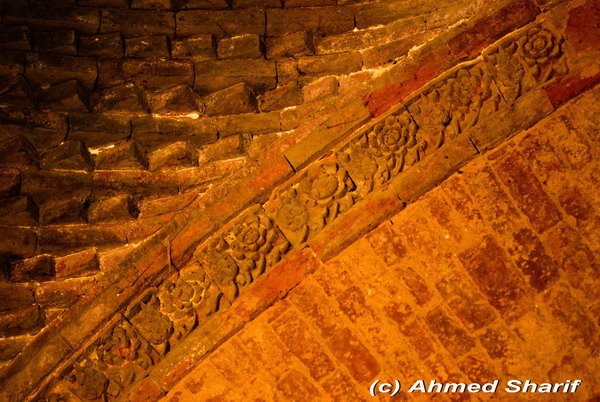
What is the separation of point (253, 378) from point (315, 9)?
2.76 m

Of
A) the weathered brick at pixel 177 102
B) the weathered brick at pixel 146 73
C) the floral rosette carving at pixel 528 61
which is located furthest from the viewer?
the weathered brick at pixel 146 73

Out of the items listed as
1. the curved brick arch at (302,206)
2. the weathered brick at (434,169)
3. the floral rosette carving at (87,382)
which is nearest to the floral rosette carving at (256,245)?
the curved brick arch at (302,206)

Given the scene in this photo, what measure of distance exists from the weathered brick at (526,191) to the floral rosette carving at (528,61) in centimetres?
39

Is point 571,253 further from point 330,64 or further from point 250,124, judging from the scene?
point 250,124

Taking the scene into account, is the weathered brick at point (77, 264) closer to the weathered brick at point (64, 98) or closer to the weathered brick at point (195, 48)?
the weathered brick at point (64, 98)

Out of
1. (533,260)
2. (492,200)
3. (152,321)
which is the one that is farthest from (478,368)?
(152,321)

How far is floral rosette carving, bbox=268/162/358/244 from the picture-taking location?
3.57 meters

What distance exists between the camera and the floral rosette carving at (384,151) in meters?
3.55

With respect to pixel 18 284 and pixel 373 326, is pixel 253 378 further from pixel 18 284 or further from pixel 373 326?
pixel 18 284

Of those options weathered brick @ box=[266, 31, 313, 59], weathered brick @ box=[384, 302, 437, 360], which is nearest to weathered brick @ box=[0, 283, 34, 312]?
weathered brick @ box=[384, 302, 437, 360]

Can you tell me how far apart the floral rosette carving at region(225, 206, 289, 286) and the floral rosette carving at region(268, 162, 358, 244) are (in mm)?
67

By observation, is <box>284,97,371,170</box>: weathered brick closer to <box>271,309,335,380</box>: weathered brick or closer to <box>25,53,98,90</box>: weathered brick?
<box>271,309,335,380</box>: weathered brick

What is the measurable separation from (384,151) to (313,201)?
53 centimetres

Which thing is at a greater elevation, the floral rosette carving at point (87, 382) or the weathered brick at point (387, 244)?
the floral rosette carving at point (87, 382)
